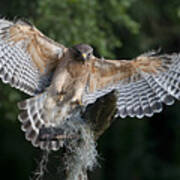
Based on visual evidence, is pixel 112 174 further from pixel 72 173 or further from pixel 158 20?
pixel 72 173

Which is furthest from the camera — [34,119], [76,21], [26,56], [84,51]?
[76,21]

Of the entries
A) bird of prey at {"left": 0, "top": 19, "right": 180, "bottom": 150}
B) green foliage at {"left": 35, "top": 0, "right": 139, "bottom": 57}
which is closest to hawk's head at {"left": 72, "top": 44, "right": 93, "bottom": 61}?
bird of prey at {"left": 0, "top": 19, "right": 180, "bottom": 150}

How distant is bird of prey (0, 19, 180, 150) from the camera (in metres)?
6.05

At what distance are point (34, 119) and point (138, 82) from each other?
1.34 m

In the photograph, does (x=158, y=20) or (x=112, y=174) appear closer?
(x=158, y=20)

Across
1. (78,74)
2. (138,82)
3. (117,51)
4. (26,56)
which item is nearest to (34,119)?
(78,74)

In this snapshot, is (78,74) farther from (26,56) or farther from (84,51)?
(26,56)

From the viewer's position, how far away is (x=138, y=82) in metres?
6.22

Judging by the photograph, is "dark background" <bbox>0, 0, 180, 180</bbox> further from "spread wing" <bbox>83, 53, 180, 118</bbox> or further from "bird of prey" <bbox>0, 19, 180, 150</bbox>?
"spread wing" <bbox>83, 53, 180, 118</bbox>

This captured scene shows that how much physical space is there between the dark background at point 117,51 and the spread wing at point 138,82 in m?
1.20

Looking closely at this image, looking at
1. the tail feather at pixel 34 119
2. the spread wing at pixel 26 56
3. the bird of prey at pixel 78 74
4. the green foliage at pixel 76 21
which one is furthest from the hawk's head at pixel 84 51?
the green foliage at pixel 76 21

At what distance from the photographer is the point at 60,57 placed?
6.33 m

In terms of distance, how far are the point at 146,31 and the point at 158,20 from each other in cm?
30

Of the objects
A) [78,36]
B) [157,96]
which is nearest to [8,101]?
[78,36]
